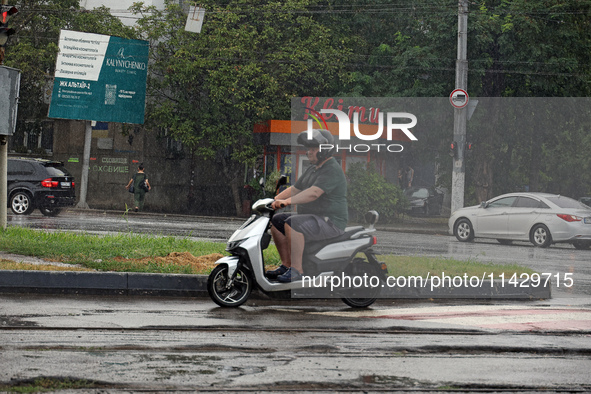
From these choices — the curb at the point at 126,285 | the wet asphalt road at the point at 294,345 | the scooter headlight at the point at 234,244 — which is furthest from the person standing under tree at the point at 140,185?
the scooter headlight at the point at 234,244

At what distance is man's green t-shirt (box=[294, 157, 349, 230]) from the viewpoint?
8617mm

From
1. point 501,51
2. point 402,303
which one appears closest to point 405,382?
point 402,303

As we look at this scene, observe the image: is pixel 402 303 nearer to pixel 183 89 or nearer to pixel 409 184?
pixel 409 184

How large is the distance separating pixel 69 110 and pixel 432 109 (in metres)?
13.7

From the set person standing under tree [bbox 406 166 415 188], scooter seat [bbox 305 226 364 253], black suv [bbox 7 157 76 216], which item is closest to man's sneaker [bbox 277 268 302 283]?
scooter seat [bbox 305 226 364 253]

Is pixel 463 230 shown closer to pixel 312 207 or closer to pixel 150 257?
pixel 312 207

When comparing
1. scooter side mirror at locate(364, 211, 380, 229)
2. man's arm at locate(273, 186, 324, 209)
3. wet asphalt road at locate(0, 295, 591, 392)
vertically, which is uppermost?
man's arm at locate(273, 186, 324, 209)

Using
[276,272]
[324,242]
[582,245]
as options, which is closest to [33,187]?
[582,245]

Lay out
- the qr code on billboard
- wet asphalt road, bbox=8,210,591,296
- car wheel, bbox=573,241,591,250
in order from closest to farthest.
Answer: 1. wet asphalt road, bbox=8,210,591,296
2. car wheel, bbox=573,241,591,250
3. the qr code on billboard

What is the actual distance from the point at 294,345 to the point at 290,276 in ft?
7.42

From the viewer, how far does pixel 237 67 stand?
31.3 metres

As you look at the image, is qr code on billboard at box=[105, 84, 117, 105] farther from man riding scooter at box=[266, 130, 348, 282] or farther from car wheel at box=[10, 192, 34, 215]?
man riding scooter at box=[266, 130, 348, 282]

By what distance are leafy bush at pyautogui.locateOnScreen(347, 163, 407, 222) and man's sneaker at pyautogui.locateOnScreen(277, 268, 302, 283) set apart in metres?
1.20

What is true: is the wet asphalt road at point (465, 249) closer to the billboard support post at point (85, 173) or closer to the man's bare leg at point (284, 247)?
the man's bare leg at point (284, 247)
